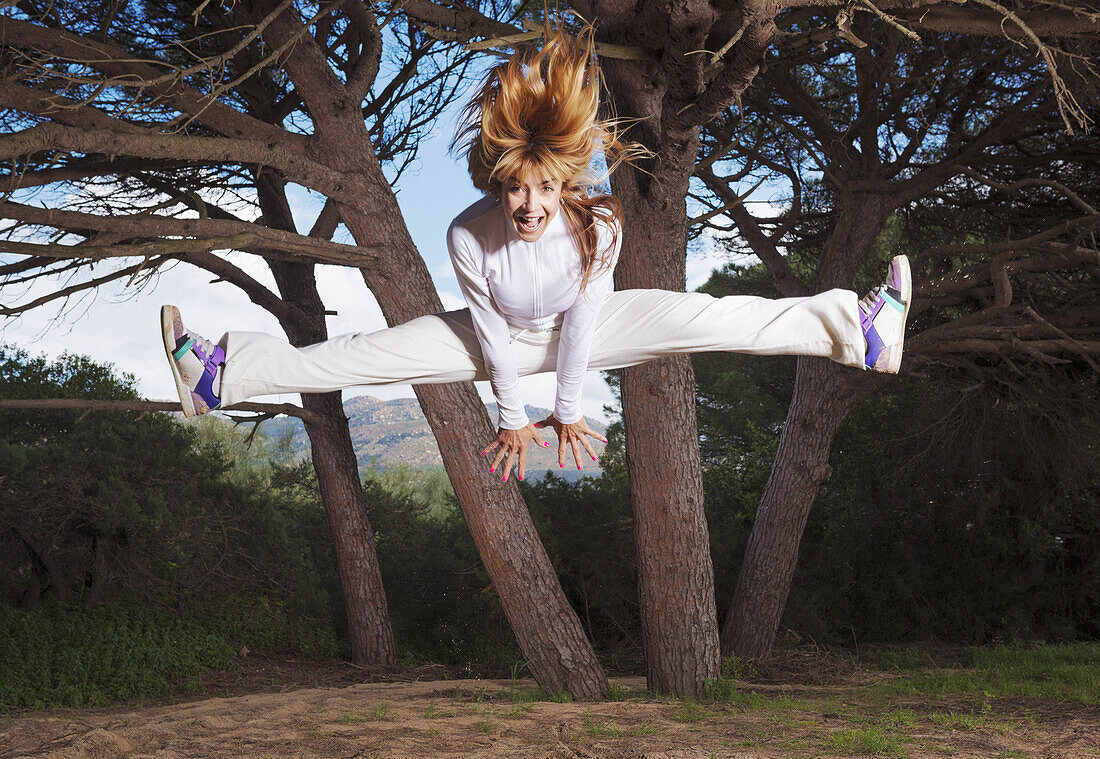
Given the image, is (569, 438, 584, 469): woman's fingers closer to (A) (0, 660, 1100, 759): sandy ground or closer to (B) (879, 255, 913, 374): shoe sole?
(B) (879, 255, 913, 374): shoe sole

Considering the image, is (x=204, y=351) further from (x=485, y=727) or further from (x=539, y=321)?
(x=485, y=727)

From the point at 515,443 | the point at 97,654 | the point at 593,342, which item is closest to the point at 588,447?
the point at 515,443

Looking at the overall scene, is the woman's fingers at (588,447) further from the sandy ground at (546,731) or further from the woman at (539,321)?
the sandy ground at (546,731)

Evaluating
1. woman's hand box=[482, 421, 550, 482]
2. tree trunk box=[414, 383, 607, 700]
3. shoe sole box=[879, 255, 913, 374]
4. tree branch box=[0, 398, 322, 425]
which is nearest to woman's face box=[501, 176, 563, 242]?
woman's hand box=[482, 421, 550, 482]

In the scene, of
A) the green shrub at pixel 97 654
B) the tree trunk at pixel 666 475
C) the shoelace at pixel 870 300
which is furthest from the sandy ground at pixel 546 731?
the green shrub at pixel 97 654

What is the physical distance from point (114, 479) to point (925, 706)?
672cm

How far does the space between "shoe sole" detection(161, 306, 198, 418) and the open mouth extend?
1268mm

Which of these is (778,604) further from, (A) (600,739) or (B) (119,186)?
(B) (119,186)

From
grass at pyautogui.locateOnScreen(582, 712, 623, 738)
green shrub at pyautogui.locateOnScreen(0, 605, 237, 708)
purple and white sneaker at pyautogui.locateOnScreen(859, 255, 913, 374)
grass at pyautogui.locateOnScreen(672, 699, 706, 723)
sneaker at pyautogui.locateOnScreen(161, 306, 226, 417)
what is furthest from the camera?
green shrub at pyautogui.locateOnScreen(0, 605, 237, 708)

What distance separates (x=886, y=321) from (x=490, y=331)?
140 cm

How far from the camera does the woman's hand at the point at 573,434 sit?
117 inches

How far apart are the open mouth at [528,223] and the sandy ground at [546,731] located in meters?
2.16

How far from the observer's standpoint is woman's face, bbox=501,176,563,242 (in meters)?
2.49

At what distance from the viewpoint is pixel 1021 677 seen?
596 cm
